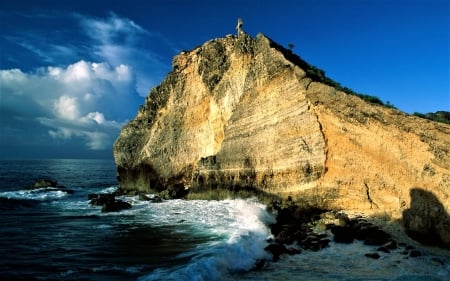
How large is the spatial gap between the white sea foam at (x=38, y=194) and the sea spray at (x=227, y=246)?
21.5 meters

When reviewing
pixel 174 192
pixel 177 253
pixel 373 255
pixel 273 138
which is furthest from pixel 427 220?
pixel 174 192

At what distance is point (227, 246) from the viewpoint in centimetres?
1653

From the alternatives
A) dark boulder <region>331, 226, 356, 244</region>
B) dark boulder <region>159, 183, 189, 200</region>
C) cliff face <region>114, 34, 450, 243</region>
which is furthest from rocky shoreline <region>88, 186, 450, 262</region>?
dark boulder <region>159, 183, 189, 200</region>

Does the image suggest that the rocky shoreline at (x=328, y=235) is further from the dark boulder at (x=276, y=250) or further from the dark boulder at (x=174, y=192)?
the dark boulder at (x=174, y=192)

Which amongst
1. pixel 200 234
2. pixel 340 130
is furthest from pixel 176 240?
pixel 340 130

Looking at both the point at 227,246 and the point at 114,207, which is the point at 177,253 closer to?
the point at 227,246

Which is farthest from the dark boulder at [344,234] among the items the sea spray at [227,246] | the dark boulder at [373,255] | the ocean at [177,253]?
the sea spray at [227,246]

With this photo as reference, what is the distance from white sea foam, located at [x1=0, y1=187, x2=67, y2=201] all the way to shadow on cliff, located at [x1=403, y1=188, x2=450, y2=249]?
108 feet

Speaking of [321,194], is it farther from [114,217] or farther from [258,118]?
[114,217]

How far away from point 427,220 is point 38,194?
38.5 metres

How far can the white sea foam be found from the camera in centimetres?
4002

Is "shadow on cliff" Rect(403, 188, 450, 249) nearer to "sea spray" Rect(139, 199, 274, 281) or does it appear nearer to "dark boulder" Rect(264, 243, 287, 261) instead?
"dark boulder" Rect(264, 243, 287, 261)

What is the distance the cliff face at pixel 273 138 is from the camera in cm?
1962

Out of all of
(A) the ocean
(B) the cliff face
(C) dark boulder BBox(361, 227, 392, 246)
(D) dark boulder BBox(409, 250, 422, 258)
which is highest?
(B) the cliff face
